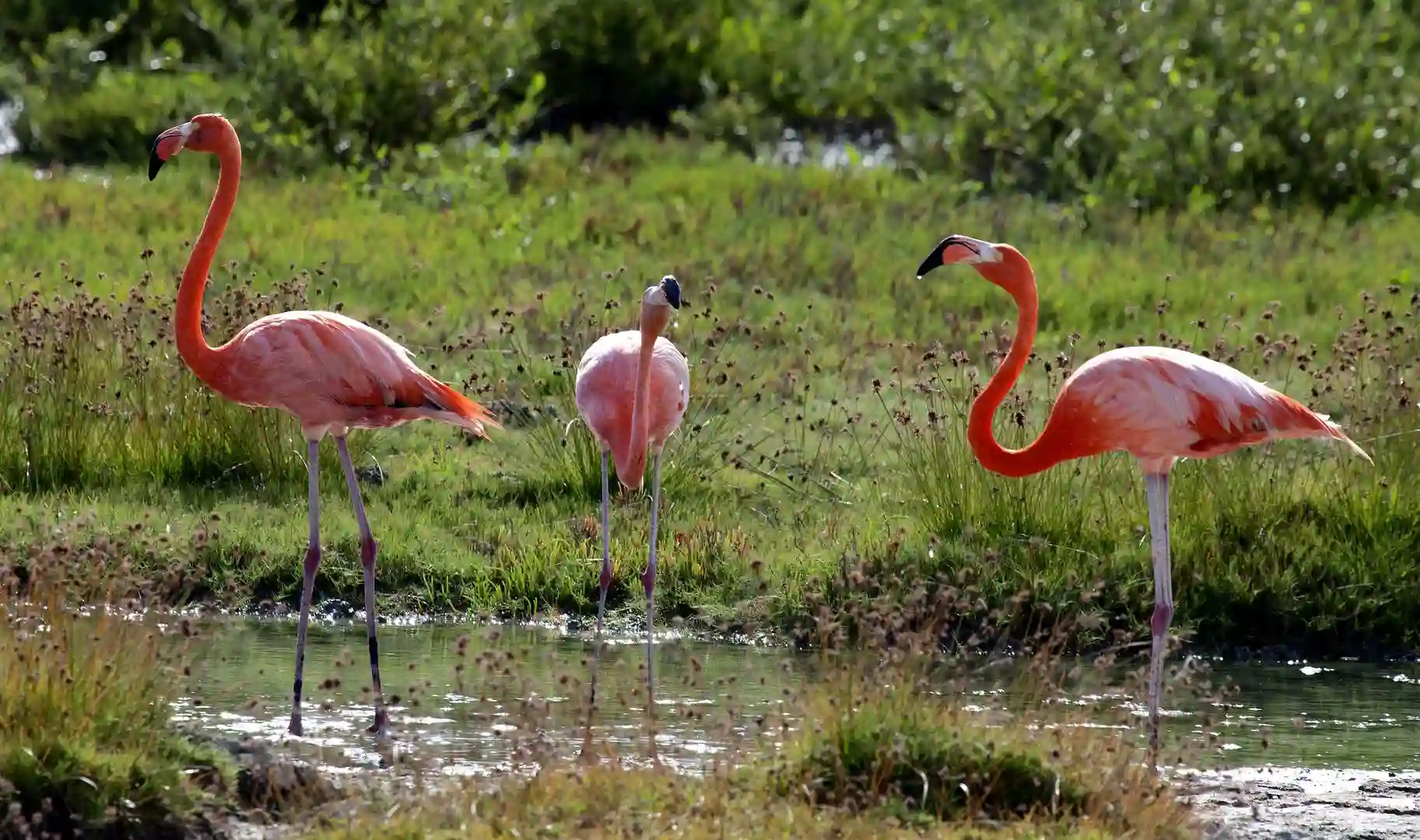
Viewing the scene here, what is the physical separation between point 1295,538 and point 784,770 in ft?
12.4

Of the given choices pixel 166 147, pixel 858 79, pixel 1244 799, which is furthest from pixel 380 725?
pixel 858 79

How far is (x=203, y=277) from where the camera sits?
25.2 feet

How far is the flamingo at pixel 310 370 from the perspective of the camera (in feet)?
24.8

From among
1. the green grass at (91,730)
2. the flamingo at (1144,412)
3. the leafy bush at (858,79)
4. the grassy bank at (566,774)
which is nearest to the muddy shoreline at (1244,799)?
the grassy bank at (566,774)

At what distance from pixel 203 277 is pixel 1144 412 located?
10.9ft

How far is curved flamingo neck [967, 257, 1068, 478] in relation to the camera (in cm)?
771

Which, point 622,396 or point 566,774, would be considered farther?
point 622,396

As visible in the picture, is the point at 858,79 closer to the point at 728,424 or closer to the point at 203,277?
the point at 728,424

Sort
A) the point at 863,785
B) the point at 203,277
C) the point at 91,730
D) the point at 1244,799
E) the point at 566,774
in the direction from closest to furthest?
the point at 91,730 → the point at 566,774 → the point at 863,785 → the point at 1244,799 → the point at 203,277

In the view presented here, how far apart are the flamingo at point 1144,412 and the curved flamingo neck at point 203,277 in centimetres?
258

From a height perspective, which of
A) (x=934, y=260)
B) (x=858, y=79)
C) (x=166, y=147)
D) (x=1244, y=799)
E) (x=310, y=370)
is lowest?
(x=1244, y=799)

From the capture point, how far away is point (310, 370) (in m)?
7.54

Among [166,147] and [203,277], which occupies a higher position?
[166,147]

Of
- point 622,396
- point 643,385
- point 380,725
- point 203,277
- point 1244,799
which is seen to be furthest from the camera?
point 622,396
